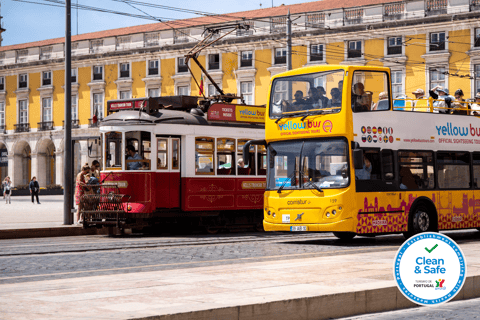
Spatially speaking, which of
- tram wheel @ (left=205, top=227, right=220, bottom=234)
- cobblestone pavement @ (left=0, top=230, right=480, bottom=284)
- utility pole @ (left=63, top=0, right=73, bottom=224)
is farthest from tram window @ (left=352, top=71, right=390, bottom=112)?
utility pole @ (left=63, top=0, right=73, bottom=224)

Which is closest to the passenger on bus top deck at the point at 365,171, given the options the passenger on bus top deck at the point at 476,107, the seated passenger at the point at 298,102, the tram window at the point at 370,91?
the tram window at the point at 370,91

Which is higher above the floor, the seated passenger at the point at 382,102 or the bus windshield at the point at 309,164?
the seated passenger at the point at 382,102

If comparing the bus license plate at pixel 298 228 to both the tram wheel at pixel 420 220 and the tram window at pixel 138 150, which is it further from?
the tram window at pixel 138 150

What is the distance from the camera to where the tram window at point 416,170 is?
15.4m

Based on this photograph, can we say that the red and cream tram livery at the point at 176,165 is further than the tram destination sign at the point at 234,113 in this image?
No

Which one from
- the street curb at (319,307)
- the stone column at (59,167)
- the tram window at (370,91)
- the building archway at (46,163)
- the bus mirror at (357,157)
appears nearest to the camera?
the street curb at (319,307)

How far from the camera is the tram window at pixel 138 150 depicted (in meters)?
17.8

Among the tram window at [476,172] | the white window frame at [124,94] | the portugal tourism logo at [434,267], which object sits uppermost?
the white window frame at [124,94]

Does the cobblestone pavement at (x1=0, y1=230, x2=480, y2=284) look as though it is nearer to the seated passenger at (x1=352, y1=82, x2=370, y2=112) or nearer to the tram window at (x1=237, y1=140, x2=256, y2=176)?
the tram window at (x1=237, y1=140, x2=256, y2=176)

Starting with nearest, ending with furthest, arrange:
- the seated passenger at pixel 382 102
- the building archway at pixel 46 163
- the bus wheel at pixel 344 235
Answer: the seated passenger at pixel 382 102 < the bus wheel at pixel 344 235 < the building archway at pixel 46 163

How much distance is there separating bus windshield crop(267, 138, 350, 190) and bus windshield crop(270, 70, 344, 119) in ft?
2.17

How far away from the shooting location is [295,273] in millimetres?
9078

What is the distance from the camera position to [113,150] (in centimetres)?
1806

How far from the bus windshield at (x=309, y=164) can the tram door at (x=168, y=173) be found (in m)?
3.33
